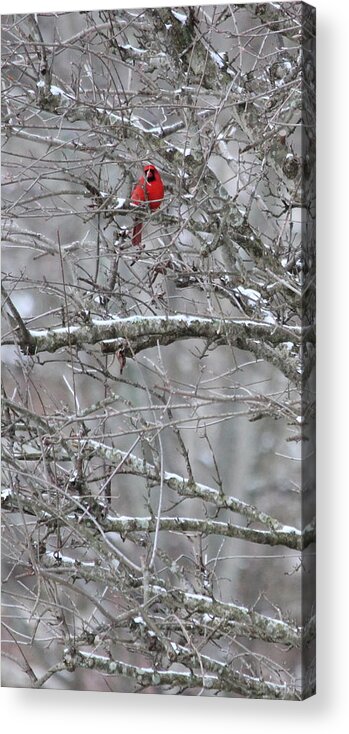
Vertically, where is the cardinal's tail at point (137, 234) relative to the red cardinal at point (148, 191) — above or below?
below

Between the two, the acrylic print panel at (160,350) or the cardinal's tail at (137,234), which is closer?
the acrylic print panel at (160,350)

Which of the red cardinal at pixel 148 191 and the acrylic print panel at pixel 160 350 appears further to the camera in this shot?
the red cardinal at pixel 148 191

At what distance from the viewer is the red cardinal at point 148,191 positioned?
4.70m

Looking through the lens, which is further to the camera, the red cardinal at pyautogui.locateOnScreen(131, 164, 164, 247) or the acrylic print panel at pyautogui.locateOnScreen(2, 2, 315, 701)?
the red cardinal at pyautogui.locateOnScreen(131, 164, 164, 247)

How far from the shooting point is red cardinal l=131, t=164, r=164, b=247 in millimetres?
4699

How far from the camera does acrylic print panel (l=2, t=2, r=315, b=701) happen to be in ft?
15.0

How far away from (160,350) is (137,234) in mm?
398

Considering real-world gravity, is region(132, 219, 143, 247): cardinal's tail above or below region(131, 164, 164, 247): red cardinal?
below

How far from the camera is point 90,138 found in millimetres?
4770

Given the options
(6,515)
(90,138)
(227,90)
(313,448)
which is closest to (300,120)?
(227,90)

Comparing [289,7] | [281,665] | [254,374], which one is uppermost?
[289,7]

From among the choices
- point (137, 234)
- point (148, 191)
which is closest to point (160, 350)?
point (137, 234)

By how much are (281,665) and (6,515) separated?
1.09m

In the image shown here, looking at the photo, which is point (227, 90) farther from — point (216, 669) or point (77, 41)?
point (216, 669)
